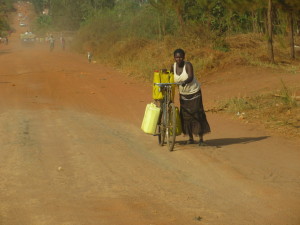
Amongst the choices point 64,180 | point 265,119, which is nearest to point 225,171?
point 64,180

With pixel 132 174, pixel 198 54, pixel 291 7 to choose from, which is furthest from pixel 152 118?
pixel 291 7

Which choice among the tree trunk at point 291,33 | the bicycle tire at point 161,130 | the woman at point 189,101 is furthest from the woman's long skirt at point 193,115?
the tree trunk at point 291,33

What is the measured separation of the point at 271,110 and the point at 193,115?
3.66m

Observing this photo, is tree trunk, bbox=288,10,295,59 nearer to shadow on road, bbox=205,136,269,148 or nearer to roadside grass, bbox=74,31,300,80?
roadside grass, bbox=74,31,300,80

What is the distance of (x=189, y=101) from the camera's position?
30.9 ft

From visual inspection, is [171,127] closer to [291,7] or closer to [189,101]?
[189,101]

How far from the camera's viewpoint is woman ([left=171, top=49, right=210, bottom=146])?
30.3ft

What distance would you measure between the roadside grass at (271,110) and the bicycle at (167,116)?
8.15 feet

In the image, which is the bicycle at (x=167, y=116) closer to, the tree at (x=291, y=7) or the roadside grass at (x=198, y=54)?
the roadside grass at (x=198, y=54)

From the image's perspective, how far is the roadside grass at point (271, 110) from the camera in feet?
36.9

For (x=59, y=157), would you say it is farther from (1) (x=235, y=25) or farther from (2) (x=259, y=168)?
(1) (x=235, y=25)

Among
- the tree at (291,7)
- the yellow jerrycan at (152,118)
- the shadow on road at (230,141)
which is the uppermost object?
the tree at (291,7)

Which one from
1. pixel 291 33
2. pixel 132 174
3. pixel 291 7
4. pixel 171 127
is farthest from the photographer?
pixel 291 33

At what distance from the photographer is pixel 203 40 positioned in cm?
2445
